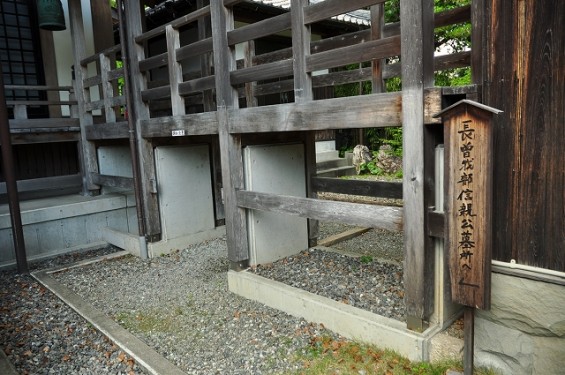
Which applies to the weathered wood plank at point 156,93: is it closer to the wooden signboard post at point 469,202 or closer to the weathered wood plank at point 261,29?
the weathered wood plank at point 261,29

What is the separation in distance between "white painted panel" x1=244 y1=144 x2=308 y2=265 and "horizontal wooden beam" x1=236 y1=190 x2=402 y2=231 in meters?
0.48

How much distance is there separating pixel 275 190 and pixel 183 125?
1.76 meters

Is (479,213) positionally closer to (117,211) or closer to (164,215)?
(164,215)

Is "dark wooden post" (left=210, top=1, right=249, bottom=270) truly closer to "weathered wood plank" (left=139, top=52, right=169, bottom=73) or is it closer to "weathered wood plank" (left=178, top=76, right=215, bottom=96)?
"weathered wood plank" (left=178, top=76, right=215, bottom=96)

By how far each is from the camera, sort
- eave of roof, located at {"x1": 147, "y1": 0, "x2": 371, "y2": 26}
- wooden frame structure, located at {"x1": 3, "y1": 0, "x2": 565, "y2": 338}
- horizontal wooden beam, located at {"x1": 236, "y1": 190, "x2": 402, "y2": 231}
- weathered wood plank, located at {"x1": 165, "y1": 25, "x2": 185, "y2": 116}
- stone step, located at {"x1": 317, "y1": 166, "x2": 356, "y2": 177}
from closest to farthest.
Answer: wooden frame structure, located at {"x1": 3, "y1": 0, "x2": 565, "y2": 338}
horizontal wooden beam, located at {"x1": 236, "y1": 190, "x2": 402, "y2": 231}
weathered wood plank, located at {"x1": 165, "y1": 25, "x2": 185, "y2": 116}
eave of roof, located at {"x1": 147, "y1": 0, "x2": 371, "y2": 26}
stone step, located at {"x1": 317, "y1": 166, "x2": 356, "y2": 177}

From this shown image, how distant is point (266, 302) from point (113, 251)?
457cm

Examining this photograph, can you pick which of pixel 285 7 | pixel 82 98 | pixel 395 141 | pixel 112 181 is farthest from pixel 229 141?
pixel 395 141

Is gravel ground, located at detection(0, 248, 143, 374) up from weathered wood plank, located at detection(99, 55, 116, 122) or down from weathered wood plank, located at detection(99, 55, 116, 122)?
down

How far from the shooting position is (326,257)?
6613 mm

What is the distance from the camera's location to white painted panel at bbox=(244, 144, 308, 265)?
597 centimetres

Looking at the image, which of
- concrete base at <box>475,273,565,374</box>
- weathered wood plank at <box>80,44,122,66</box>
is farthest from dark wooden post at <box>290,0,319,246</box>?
weathered wood plank at <box>80,44,122,66</box>

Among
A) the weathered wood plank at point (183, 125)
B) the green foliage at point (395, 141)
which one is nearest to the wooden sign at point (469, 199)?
the weathered wood plank at point (183, 125)

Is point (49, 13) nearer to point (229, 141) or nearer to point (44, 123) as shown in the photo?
point (44, 123)

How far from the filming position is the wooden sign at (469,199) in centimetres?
301
